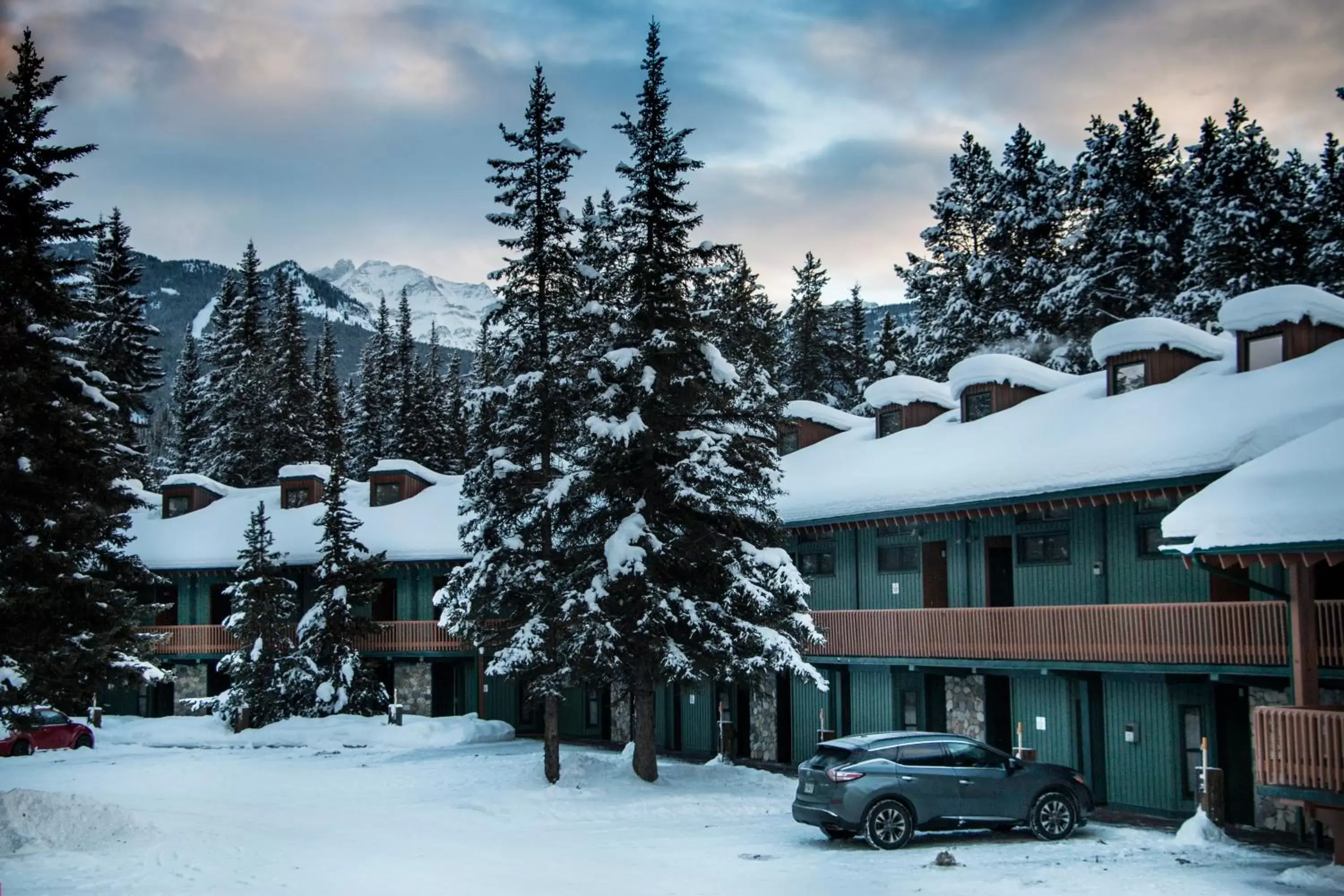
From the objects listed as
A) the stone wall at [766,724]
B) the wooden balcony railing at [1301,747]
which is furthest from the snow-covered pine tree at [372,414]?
the wooden balcony railing at [1301,747]

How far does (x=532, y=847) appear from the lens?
20984mm

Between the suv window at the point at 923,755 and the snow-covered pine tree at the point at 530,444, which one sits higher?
the snow-covered pine tree at the point at 530,444

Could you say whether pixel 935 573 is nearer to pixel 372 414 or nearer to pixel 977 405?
pixel 977 405

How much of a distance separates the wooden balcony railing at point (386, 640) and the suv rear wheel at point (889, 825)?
2705cm

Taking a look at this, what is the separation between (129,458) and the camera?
24.1 meters

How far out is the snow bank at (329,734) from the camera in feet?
131

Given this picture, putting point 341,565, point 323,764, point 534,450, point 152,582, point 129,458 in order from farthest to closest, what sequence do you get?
point 341,565, point 323,764, point 534,450, point 152,582, point 129,458

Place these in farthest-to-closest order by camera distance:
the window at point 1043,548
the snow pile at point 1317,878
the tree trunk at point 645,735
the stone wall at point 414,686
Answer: the stone wall at point 414,686, the window at point 1043,548, the tree trunk at point 645,735, the snow pile at point 1317,878

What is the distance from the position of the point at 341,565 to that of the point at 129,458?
19.3 metres

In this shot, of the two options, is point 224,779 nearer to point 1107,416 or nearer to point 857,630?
point 857,630

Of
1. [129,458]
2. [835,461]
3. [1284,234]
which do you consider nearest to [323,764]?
[129,458]

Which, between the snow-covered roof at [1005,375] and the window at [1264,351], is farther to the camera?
the snow-covered roof at [1005,375]

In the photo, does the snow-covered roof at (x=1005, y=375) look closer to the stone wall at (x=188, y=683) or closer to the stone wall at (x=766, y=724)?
the stone wall at (x=766, y=724)

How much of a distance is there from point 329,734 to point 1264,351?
29.0 meters
